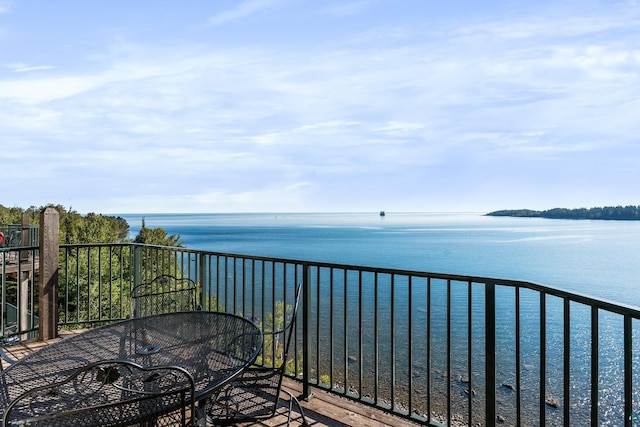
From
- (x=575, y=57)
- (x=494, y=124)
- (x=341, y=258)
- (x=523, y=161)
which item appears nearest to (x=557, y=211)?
(x=523, y=161)

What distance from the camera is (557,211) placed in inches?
1752

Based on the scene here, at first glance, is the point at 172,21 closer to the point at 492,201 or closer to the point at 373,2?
the point at 373,2

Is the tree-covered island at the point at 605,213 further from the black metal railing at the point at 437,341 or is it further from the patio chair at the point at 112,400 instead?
the patio chair at the point at 112,400

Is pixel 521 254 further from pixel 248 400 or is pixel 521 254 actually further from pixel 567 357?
pixel 248 400

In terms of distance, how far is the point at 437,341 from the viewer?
1673 centimetres

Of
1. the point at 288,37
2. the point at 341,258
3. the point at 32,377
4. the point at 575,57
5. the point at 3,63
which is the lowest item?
the point at 341,258

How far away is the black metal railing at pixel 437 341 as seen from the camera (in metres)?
1.99

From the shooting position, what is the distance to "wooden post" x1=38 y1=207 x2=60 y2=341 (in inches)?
151

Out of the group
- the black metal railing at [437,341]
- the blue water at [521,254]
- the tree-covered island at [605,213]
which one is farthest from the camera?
the blue water at [521,254]

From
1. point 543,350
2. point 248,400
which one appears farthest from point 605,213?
point 248,400

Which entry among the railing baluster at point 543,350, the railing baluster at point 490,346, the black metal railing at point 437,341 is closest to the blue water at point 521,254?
the black metal railing at point 437,341

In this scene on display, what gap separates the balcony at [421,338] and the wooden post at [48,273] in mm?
14

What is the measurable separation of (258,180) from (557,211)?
3431 cm

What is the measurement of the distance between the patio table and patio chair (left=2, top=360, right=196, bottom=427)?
0.09 metres
